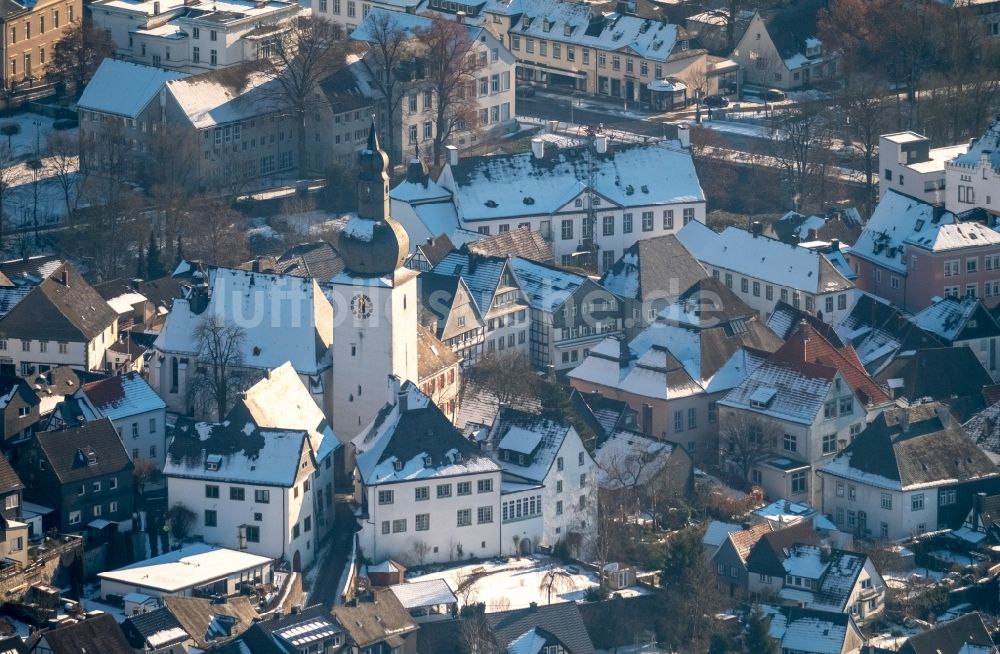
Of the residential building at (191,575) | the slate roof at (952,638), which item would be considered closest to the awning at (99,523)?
the residential building at (191,575)

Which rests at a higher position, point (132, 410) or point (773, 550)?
point (132, 410)

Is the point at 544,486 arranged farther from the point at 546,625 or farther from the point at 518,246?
the point at 518,246

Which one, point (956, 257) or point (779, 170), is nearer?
point (956, 257)

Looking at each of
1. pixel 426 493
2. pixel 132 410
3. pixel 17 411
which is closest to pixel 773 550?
pixel 426 493

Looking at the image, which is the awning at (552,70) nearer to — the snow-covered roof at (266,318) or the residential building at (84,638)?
the snow-covered roof at (266,318)

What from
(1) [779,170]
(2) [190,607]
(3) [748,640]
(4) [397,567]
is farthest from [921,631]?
(1) [779,170]

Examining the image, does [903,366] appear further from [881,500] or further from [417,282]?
[417,282]
